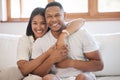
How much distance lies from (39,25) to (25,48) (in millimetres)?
218

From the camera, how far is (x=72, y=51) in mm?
1773

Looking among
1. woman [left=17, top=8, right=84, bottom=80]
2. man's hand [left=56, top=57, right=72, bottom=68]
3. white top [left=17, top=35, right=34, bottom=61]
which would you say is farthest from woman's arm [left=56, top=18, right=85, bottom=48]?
white top [left=17, top=35, right=34, bottom=61]

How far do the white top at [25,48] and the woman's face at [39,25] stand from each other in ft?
0.29

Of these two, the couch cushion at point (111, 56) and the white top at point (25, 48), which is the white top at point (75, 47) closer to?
the white top at point (25, 48)

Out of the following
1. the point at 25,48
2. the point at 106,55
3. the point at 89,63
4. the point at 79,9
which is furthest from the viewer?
the point at 79,9

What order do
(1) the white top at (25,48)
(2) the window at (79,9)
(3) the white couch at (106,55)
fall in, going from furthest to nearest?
(2) the window at (79,9)
(3) the white couch at (106,55)
(1) the white top at (25,48)

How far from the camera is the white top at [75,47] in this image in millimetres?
1746

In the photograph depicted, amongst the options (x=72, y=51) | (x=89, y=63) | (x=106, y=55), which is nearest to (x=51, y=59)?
(x=72, y=51)

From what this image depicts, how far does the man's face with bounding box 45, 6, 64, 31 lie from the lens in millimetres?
1768

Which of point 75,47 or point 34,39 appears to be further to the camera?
point 34,39

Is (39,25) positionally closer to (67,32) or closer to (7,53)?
Answer: (67,32)

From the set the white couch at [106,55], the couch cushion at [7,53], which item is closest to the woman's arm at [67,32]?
the white couch at [106,55]

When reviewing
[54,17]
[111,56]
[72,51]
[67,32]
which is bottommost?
[111,56]

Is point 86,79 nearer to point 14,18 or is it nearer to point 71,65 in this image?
point 71,65
